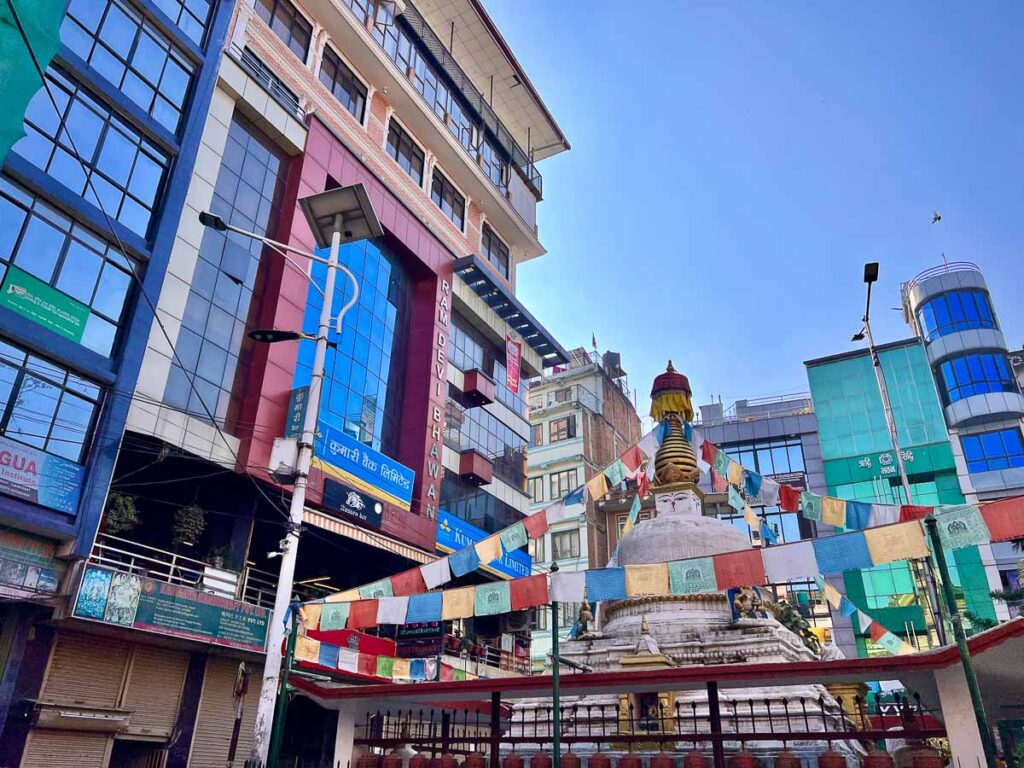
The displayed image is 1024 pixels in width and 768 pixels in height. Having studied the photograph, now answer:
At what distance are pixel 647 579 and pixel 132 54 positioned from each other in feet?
77.8

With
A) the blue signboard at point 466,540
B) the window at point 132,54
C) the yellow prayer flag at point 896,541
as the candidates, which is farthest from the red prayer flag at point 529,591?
the window at point 132,54

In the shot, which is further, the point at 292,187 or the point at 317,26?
the point at 317,26

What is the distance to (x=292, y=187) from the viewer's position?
105ft

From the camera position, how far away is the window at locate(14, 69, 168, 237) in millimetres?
21062

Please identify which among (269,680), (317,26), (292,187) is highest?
(317,26)

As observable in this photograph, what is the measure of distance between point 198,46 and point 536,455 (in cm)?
4047

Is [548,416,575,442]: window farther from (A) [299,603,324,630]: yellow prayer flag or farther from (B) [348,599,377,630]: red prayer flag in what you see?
(A) [299,603,324,630]: yellow prayer flag

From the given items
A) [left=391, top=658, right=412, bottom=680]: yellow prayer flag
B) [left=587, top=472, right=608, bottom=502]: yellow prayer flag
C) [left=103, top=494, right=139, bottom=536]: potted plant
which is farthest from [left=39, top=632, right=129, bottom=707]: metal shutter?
[left=587, top=472, right=608, bottom=502]: yellow prayer flag

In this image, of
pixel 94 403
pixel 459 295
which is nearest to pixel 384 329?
pixel 459 295

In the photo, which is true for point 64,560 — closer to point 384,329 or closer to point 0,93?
point 0,93

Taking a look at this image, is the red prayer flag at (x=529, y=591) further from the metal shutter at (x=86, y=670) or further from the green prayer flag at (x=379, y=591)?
the metal shutter at (x=86, y=670)

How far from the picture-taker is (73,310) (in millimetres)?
21312

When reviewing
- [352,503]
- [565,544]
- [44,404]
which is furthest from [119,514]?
[565,544]

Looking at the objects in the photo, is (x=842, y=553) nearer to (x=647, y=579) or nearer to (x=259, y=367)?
(x=647, y=579)
